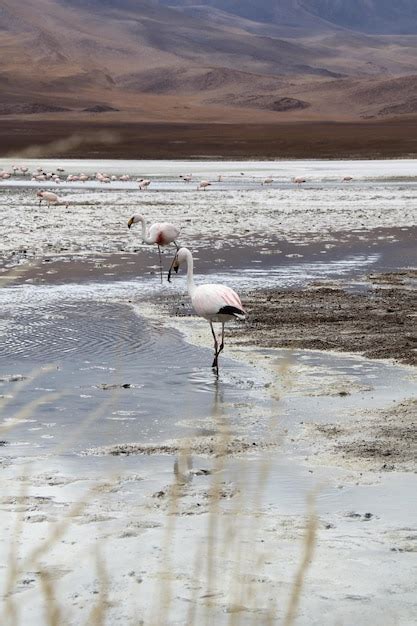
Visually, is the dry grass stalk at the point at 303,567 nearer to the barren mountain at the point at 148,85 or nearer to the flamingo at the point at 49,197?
the flamingo at the point at 49,197

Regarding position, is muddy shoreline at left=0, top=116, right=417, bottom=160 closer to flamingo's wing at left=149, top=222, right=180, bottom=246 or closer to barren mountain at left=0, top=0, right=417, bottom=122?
barren mountain at left=0, top=0, right=417, bottom=122

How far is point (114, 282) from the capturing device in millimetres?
16516

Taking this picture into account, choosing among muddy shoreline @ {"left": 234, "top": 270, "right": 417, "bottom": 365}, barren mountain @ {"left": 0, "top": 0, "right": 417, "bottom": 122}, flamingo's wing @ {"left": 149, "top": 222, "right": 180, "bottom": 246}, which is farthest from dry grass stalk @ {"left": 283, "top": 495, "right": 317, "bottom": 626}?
barren mountain @ {"left": 0, "top": 0, "right": 417, "bottom": 122}

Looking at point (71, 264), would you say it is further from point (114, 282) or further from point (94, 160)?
point (94, 160)

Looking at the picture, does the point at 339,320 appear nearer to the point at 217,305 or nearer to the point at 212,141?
the point at 217,305

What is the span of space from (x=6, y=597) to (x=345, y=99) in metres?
142

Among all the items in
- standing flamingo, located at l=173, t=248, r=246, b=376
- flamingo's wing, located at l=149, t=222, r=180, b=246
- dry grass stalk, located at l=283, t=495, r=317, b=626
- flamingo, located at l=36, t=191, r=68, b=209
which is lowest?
flamingo, located at l=36, t=191, r=68, b=209

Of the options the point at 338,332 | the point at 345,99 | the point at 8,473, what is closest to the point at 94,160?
the point at 338,332

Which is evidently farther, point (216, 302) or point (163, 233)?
point (163, 233)

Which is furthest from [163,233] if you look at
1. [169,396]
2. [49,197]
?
[49,197]

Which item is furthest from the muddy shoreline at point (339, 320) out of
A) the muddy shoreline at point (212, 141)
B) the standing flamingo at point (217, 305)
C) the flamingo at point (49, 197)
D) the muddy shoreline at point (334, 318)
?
the muddy shoreline at point (212, 141)

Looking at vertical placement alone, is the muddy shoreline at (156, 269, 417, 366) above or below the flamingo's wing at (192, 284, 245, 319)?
below

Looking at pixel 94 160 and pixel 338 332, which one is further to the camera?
pixel 94 160

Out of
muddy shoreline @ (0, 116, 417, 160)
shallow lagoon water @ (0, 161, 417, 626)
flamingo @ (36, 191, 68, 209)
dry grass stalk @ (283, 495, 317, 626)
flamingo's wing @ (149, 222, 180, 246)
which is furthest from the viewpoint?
muddy shoreline @ (0, 116, 417, 160)
